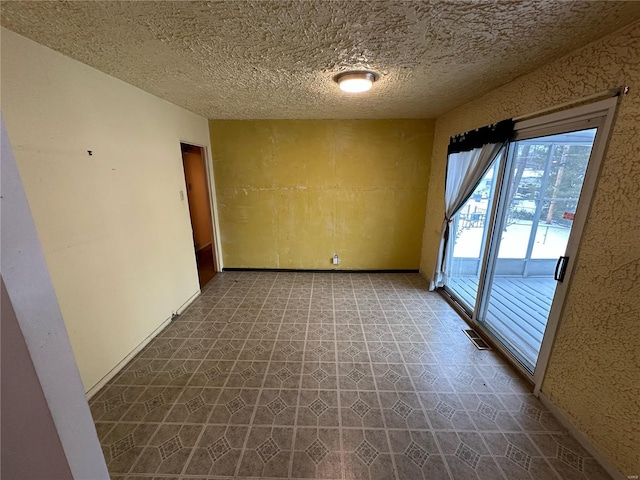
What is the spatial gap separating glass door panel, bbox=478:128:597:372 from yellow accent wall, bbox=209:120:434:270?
121cm

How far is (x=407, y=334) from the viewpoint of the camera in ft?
8.04

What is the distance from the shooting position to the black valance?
2036 mm

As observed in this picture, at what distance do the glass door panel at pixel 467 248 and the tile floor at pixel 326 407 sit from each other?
2.05 ft

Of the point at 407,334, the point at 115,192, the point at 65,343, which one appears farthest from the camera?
the point at 407,334

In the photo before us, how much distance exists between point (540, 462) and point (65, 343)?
224 centimetres

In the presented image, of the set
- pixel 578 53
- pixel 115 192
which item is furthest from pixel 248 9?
pixel 578 53

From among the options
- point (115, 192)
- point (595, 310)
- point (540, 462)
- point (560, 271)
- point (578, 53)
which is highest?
point (578, 53)

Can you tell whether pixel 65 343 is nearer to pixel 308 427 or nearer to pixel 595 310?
pixel 308 427

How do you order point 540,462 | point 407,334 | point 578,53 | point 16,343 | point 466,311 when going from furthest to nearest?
point 466,311 < point 407,334 < point 578,53 < point 540,462 < point 16,343

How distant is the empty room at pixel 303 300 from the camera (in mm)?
1138

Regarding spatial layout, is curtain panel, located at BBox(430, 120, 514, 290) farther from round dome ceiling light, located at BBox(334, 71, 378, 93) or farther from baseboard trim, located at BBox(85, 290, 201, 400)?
baseboard trim, located at BBox(85, 290, 201, 400)

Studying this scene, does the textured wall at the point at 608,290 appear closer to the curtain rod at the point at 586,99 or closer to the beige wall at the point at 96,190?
the curtain rod at the point at 586,99

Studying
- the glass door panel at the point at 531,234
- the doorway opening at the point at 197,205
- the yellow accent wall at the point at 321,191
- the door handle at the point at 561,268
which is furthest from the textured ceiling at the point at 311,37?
the doorway opening at the point at 197,205

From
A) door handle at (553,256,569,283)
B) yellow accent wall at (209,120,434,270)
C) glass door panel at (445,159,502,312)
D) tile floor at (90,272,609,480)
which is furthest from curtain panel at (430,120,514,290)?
door handle at (553,256,569,283)
